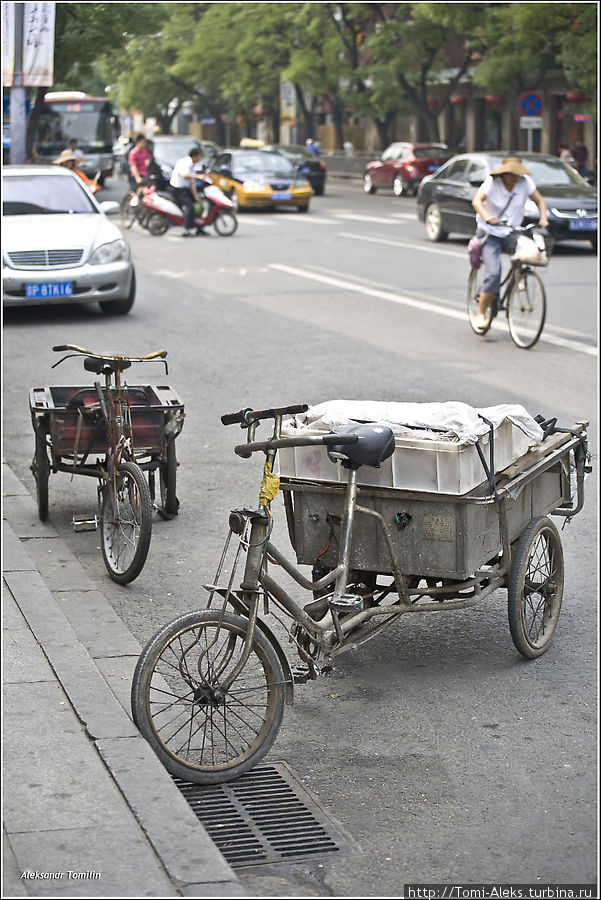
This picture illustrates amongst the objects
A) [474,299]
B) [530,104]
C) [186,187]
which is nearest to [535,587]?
[474,299]

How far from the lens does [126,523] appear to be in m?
6.61

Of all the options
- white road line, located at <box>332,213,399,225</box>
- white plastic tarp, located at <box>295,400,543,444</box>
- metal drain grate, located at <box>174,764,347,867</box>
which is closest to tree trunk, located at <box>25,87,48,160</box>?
white road line, located at <box>332,213,399,225</box>

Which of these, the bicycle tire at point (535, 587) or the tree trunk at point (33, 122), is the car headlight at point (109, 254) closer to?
the bicycle tire at point (535, 587)

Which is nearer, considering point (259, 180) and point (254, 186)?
point (254, 186)

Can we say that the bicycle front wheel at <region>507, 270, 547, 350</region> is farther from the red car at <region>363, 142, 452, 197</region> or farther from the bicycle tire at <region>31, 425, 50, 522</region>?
the red car at <region>363, 142, 452, 197</region>

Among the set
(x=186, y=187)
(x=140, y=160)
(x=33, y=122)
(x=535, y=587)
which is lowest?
(x=535, y=587)

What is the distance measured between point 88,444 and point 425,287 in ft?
37.0

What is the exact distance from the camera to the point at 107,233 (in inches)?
609

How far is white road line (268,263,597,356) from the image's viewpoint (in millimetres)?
13539

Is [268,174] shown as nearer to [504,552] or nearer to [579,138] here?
[579,138]

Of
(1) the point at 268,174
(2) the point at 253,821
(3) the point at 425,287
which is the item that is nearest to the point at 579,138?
(1) the point at 268,174

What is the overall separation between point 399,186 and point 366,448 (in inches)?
1500

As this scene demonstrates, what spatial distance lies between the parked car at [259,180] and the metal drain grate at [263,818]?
2817 centimetres

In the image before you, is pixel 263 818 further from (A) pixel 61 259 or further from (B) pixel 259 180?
(B) pixel 259 180
